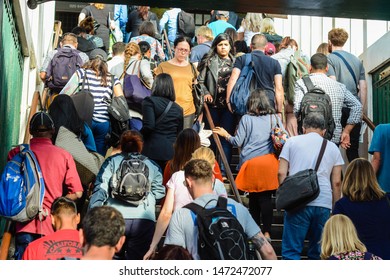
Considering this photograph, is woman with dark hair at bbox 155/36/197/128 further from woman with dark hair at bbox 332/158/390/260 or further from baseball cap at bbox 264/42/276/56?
woman with dark hair at bbox 332/158/390/260

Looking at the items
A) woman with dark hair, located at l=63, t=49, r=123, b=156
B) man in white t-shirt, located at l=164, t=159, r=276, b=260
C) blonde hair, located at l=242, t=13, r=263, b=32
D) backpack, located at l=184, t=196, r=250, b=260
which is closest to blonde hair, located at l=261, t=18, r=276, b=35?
blonde hair, located at l=242, t=13, r=263, b=32

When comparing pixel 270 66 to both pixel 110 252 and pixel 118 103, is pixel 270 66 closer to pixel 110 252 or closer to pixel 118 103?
pixel 118 103

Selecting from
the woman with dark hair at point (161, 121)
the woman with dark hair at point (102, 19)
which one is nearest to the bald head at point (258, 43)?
the woman with dark hair at point (161, 121)

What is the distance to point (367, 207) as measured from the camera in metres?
10.3

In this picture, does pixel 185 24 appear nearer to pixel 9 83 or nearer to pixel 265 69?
pixel 265 69

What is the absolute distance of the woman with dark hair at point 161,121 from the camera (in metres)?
13.1

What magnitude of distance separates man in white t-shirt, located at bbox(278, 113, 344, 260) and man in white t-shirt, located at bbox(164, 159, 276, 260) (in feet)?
6.11

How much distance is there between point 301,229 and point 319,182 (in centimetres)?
54

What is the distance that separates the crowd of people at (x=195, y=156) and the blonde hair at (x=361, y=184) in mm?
11

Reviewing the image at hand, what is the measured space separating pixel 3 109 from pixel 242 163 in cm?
303

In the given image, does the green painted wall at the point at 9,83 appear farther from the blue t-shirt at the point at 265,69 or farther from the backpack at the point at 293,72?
the backpack at the point at 293,72

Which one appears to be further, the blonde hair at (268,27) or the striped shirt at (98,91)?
the blonde hair at (268,27)

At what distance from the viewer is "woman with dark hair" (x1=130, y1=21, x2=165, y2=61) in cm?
1827

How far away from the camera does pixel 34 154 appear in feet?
34.6
